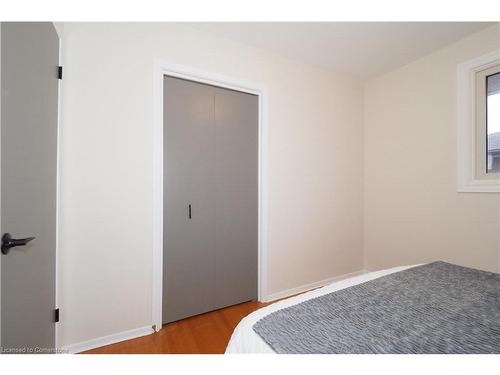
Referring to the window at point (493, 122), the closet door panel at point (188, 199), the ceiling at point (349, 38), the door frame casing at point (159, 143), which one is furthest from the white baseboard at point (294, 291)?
the ceiling at point (349, 38)

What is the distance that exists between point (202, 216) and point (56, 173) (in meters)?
1.05

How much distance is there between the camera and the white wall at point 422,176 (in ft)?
6.44

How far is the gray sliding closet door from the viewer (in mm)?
1844

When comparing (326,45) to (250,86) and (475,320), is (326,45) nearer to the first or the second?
(250,86)

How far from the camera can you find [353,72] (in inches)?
103

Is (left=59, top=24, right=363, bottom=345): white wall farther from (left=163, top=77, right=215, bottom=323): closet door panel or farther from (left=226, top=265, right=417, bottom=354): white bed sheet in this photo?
(left=226, top=265, right=417, bottom=354): white bed sheet

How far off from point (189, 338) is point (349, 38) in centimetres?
291

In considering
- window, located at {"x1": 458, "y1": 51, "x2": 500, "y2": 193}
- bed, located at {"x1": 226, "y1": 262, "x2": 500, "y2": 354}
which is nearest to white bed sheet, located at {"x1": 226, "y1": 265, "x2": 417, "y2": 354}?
bed, located at {"x1": 226, "y1": 262, "x2": 500, "y2": 354}

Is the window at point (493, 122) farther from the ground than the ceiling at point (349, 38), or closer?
closer

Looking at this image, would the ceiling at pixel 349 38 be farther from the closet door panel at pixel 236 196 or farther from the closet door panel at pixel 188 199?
the closet door panel at pixel 188 199

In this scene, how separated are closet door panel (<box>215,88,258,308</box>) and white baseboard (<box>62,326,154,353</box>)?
632 mm

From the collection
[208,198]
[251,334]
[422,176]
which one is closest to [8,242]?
[251,334]

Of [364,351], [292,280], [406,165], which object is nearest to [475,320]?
[364,351]

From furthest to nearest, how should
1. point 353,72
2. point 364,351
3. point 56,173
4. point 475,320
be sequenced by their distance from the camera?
point 353,72
point 56,173
point 475,320
point 364,351
